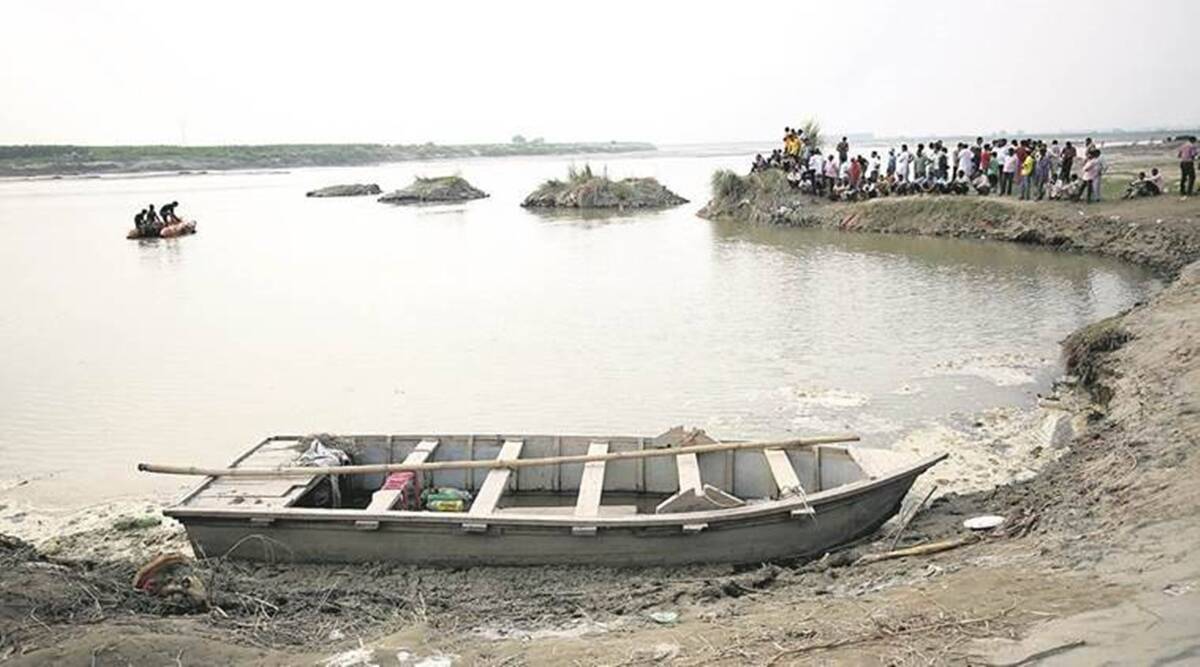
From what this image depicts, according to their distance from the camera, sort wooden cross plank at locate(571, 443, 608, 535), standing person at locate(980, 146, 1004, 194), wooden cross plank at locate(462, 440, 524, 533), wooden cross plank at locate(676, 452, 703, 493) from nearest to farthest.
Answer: wooden cross plank at locate(571, 443, 608, 535)
wooden cross plank at locate(462, 440, 524, 533)
wooden cross plank at locate(676, 452, 703, 493)
standing person at locate(980, 146, 1004, 194)

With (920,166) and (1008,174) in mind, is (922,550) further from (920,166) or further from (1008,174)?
(920,166)

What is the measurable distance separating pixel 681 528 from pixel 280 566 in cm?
319

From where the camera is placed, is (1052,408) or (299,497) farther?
(1052,408)

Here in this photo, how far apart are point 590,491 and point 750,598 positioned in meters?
1.83

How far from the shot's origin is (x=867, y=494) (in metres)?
7.00

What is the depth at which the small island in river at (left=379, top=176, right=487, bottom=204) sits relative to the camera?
50.8 m

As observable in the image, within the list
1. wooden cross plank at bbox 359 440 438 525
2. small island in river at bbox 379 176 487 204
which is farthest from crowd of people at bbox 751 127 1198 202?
small island in river at bbox 379 176 487 204

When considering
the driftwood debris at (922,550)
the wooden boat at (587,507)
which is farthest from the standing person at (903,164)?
the driftwood debris at (922,550)

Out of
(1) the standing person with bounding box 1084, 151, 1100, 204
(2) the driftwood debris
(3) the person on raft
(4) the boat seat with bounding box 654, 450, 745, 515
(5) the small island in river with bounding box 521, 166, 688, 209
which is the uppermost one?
(1) the standing person with bounding box 1084, 151, 1100, 204

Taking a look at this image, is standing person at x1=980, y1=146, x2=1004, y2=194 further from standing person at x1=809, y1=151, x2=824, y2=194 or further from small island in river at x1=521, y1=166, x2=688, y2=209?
small island in river at x1=521, y1=166, x2=688, y2=209

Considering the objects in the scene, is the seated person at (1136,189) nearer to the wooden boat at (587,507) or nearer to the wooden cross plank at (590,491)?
the wooden boat at (587,507)

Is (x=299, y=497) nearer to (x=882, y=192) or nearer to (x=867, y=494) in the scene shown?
(x=867, y=494)

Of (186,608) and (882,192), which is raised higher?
(882,192)

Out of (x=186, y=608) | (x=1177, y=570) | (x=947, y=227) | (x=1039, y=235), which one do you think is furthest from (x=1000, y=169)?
(x=186, y=608)
